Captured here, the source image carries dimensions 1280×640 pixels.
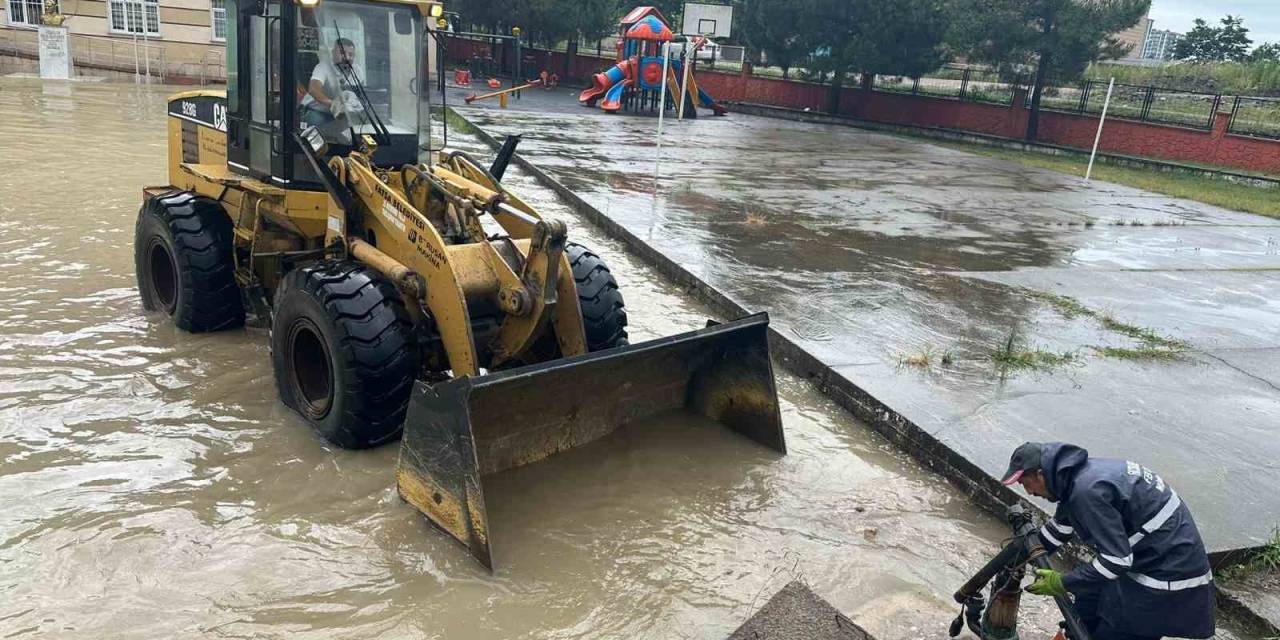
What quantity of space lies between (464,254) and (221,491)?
1852 mm

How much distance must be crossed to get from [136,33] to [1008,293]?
2927 centimetres

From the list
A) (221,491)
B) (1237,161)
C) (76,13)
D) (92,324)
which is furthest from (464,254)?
(76,13)

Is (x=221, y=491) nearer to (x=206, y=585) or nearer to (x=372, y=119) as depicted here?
(x=206, y=585)

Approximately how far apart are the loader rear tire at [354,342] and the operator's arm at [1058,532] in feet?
11.1

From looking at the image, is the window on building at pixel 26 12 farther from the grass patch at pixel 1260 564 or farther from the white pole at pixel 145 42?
the grass patch at pixel 1260 564

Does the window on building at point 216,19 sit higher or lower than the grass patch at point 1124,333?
higher

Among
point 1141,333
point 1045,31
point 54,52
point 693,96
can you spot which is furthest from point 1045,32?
point 54,52

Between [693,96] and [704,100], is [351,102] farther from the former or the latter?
[704,100]

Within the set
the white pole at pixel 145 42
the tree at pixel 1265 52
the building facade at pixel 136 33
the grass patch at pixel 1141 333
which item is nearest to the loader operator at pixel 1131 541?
the grass patch at pixel 1141 333

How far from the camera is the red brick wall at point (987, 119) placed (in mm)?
24641

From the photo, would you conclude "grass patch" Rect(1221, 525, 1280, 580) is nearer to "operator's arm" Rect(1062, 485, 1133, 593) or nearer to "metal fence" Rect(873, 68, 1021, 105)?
"operator's arm" Rect(1062, 485, 1133, 593)

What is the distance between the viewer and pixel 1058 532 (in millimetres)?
3668

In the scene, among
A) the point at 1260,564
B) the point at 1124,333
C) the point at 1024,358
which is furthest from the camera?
the point at 1124,333

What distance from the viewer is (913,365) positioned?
7195 mm
